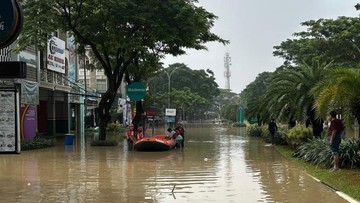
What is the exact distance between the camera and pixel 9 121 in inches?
368

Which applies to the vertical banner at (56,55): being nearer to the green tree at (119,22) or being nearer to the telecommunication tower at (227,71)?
the green tree at (119,22)

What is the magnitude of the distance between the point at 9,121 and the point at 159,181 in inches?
197

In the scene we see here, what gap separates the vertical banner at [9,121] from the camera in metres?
9.30

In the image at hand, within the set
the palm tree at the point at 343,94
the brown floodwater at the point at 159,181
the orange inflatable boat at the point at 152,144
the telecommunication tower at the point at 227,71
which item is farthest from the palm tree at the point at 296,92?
the telecommunication tower at the point at 227,71

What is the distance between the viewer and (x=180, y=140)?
26.5m

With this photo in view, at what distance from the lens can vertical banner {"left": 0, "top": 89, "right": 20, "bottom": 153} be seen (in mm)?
9297

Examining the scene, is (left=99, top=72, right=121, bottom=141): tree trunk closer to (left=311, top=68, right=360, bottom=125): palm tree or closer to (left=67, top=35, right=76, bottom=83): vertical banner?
Result: (left=67, top=35, right=76, bottom=83): vertical banner

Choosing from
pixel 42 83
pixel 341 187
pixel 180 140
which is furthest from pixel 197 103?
pixel 341 187

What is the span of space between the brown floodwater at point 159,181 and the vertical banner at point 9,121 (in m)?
1.59

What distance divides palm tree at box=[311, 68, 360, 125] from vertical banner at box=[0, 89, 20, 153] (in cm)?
894

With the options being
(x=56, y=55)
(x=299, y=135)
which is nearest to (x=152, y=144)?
(x=299, y=135)

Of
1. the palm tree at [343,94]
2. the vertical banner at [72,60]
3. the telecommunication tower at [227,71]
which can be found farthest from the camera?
the telecommunication tower at [227,71]

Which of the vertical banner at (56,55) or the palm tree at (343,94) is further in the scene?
the vertical banner at (56,55)

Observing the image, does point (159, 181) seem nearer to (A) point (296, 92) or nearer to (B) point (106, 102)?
(A) point (296, 92)
